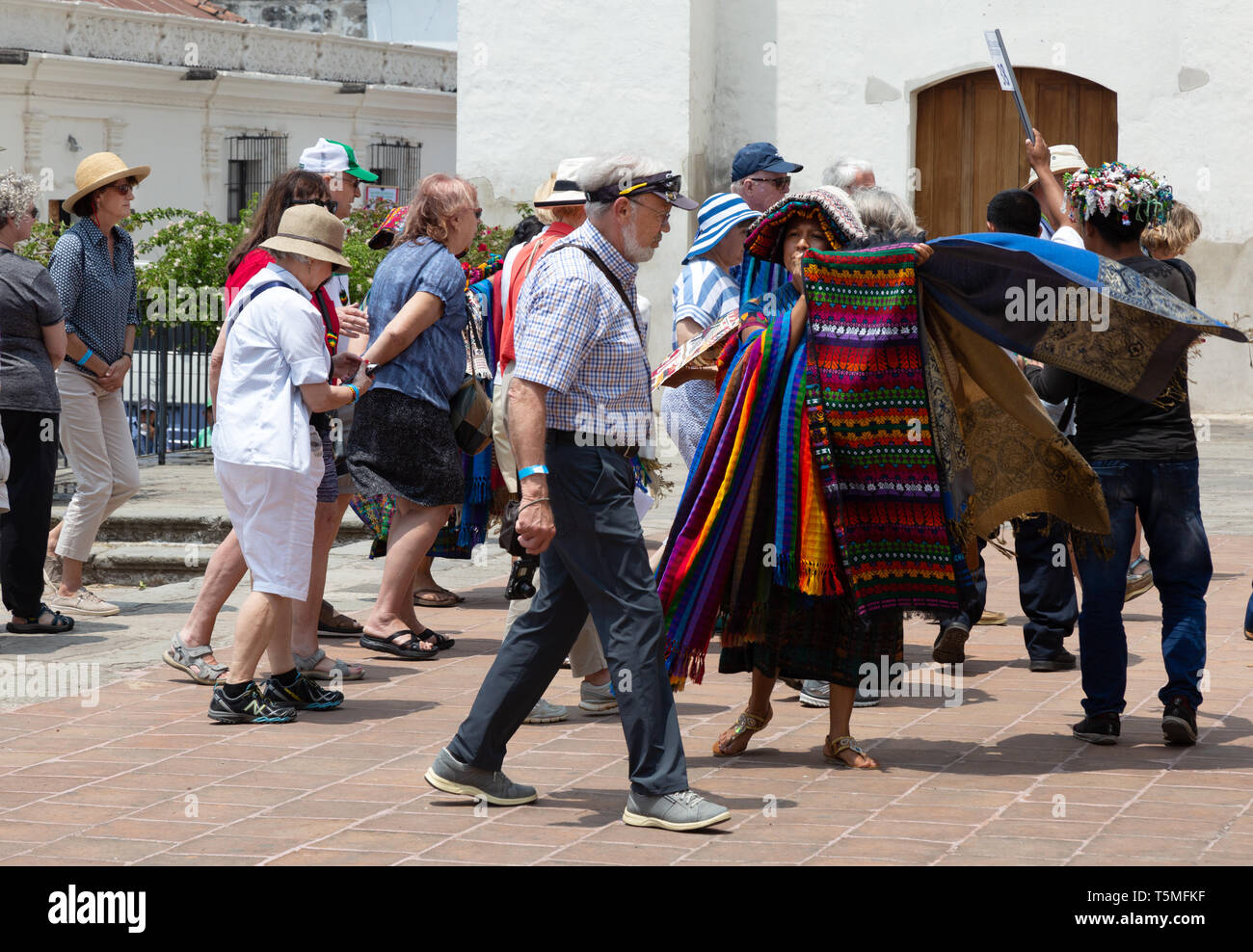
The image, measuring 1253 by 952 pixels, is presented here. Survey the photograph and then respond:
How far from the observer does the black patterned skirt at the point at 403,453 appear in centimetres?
743

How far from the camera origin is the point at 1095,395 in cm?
599

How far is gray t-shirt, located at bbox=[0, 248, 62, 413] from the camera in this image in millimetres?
7824

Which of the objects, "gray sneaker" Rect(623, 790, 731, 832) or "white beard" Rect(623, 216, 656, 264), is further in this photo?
"white beard" Rect(623, 216, 656, 264)

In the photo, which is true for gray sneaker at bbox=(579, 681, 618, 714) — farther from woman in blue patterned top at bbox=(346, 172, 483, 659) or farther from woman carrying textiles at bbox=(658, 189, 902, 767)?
woman in blue patterned top at bbox=(346, 172, 483, 659)

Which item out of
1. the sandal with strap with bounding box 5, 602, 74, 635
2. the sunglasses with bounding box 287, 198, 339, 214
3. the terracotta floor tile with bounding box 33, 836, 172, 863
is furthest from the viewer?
the sandal with strap with bounding box 5, 602, 74, 635

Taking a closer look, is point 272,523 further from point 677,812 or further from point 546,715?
point 677,812

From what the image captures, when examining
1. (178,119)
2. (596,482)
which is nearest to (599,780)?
(596,482)

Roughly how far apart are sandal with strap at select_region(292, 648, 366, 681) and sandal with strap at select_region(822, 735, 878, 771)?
2163mm

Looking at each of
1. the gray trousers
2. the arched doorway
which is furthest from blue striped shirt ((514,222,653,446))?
the arched doorway

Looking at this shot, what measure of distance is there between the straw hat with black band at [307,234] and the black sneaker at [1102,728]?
3112 millimetres

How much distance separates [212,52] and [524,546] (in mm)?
28497

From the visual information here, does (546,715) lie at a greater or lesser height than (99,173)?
lesser

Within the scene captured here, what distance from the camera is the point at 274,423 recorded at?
614 cm

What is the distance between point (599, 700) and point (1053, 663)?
6.69 feet
